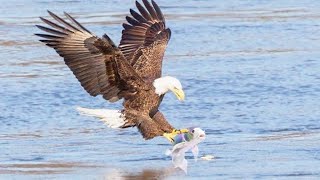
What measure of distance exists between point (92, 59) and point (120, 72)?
0.19m

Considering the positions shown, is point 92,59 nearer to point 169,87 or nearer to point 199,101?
point 169,87

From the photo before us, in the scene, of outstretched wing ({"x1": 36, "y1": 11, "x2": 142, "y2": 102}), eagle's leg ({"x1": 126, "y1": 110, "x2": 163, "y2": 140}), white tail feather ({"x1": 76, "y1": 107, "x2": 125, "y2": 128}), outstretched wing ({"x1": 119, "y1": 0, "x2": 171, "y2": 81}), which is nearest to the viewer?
outstretched wing ({"x1": 36, "y1": 11, "x2": 142, "y2": 102})

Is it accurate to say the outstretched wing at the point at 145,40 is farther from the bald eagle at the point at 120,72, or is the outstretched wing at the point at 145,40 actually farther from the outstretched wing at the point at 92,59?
the outstretched wing at the point at 92,59

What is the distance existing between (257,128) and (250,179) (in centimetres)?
152

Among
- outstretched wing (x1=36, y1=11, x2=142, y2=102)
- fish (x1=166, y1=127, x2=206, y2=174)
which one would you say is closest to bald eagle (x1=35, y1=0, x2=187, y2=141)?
outstretched wing (x1=36, y1=11, x2=142, y2=102)

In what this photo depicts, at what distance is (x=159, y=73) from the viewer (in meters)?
6.62

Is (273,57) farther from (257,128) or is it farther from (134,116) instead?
(134,116)

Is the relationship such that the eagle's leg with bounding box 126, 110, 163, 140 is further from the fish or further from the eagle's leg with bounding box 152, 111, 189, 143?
the fish

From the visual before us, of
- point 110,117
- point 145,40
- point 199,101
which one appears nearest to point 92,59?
point 110,117

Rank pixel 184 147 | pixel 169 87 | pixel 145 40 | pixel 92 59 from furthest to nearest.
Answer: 1. pixel 145 40
2. pixel 169 87
3. pixel 92 59
4. pixel 184 147

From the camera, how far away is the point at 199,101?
8.16 metres

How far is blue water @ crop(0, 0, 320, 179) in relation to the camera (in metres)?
6.26

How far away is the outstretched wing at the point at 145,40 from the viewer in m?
6.69

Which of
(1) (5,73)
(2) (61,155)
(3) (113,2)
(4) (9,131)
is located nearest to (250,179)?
(2) (61,155)
